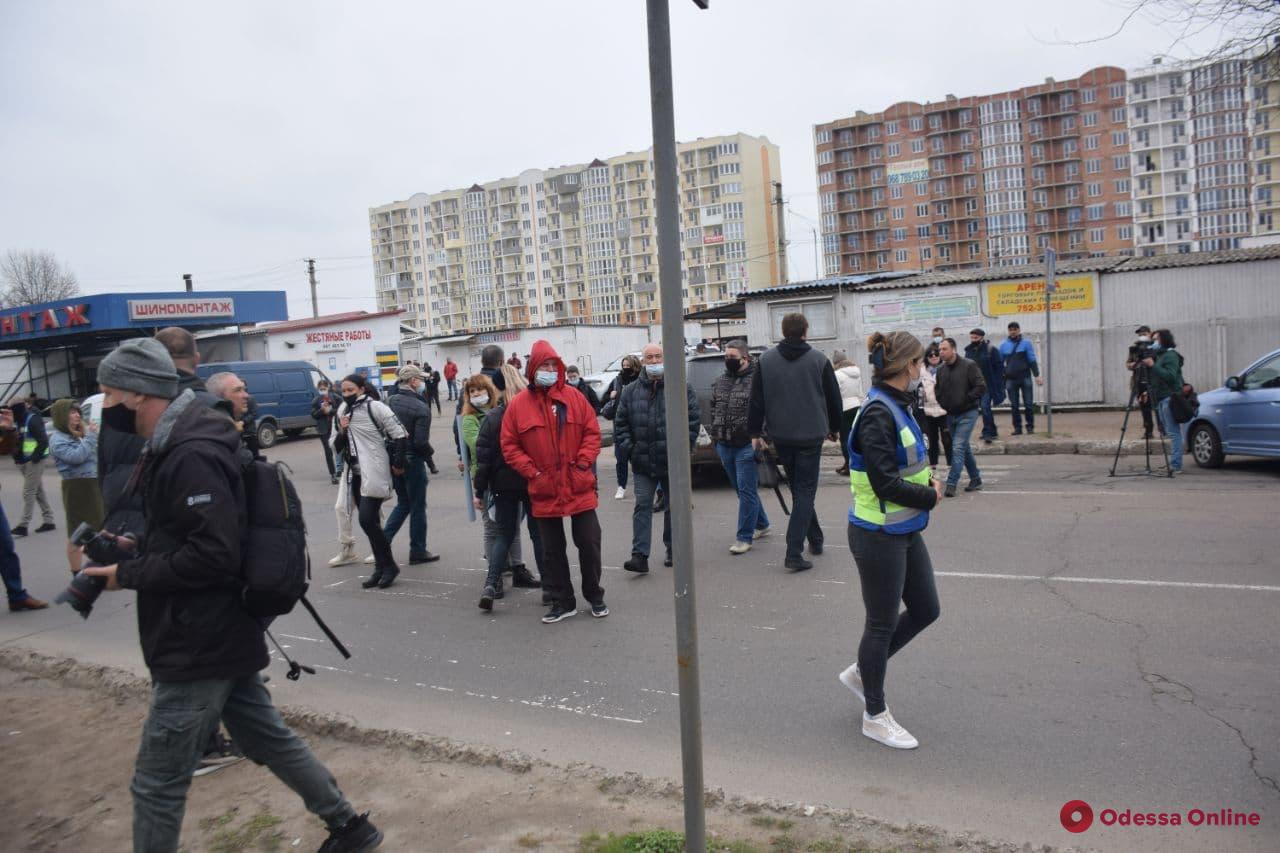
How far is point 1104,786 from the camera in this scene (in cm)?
386

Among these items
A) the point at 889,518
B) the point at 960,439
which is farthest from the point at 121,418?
the point at 960,439

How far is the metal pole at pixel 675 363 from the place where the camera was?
266cm

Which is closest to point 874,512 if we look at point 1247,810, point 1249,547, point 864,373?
point 1247,810

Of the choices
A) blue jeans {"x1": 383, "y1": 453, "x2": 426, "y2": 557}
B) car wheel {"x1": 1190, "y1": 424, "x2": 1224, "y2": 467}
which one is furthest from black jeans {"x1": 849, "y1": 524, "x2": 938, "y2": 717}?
car wheel {"x1": 1190, "y1": 424, "x2": 1224, "y2": 467}

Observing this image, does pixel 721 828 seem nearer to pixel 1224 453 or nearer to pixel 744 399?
pixel 744 399

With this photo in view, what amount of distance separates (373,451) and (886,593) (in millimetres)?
5260

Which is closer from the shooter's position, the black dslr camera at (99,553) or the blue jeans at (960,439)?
the black dslr camera at (99,553)

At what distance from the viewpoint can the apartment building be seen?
108125mm

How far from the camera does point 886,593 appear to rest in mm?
4316

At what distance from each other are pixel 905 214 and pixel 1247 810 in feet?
404

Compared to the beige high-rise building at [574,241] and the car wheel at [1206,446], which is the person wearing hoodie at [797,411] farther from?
the beige high-rise building at [574,241]

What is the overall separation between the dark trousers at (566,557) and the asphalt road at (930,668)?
229 mm

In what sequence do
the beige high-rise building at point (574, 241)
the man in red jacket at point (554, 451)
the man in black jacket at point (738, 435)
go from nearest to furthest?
the man in red jacket at point (554, 451) < the man in black jacket at point (738, 435) < the beige high-rise building at point (574, 241)

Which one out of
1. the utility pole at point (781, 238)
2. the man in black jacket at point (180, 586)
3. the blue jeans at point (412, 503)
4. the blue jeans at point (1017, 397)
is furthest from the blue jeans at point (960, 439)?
the utility pole at point (781, 238)
